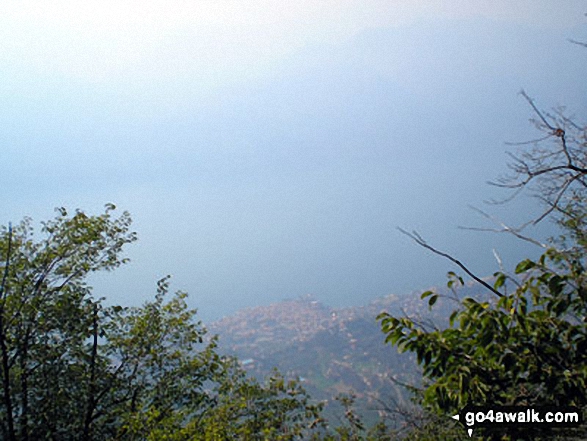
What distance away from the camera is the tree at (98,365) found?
594cm

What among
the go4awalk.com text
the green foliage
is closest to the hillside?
the go4awalk.com text

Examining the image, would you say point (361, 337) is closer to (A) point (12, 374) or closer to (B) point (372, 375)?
(B) point (372, 375)

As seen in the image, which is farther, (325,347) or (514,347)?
(325,347)

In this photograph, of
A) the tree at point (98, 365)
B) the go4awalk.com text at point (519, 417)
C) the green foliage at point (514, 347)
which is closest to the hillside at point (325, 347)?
the tree at point (98, 365)

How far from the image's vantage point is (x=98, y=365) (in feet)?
22.4

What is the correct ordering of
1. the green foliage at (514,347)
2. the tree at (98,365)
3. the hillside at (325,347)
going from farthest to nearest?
the hillside at (325,347) → the tree at (98,365) → the green foliage at (514,347)

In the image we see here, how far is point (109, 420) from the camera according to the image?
641 cm

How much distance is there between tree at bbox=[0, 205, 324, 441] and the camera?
19.5 ft

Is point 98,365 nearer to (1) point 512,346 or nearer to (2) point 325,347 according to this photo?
(1) point 512,346

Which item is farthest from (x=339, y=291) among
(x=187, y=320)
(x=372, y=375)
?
(x=187, y=320)

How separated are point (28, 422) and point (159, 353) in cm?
193

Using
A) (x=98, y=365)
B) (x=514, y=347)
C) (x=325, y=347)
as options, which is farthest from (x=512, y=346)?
(x=325, y=347)

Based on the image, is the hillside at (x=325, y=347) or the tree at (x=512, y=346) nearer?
the tree at (x=512, y=346)

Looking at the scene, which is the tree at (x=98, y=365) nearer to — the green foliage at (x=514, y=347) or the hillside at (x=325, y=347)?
the green foliage at (x=514, y=347)
